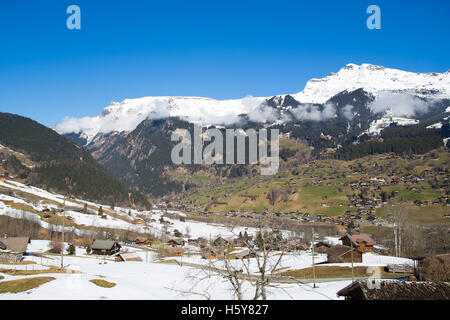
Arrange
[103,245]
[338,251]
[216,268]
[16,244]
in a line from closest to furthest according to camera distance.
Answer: [216,268], [16,244], [338,251], [103,245]

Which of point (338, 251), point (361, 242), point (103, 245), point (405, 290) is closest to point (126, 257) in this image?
point (103, 245)

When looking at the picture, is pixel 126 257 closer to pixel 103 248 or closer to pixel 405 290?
pixel 103 248

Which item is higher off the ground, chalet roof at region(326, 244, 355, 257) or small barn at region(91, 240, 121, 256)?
chalet roof at region(326, 244, 355, 257)

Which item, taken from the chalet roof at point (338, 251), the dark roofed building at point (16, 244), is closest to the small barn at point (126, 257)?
the dark roofed building at point (16, 244)

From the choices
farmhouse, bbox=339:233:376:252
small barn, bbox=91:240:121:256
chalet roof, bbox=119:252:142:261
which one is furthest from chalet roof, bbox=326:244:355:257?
small barn, bbox=91:240:121:256

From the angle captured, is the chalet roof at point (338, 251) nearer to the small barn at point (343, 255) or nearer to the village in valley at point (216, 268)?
the small barn at point (343, 255)

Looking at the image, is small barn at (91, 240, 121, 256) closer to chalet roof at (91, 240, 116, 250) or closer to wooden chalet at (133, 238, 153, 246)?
chalet roof at (91, 240, 116, 250)

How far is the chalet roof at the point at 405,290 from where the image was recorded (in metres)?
26.1

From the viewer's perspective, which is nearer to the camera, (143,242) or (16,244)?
(16,244)

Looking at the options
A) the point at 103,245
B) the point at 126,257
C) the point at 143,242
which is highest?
the point at 103,245

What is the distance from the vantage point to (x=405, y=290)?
85.9ft

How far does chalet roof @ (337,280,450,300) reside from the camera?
2606cm

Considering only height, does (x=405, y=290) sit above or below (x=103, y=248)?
above
